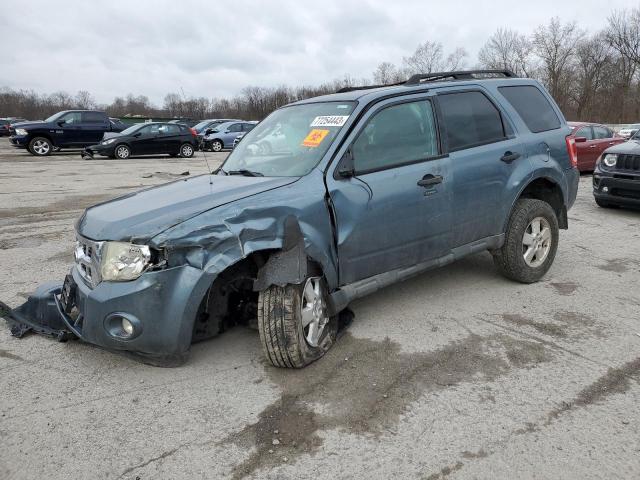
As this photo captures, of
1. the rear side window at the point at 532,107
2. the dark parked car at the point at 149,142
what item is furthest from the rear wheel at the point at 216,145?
the rear side window at the point at 532,107

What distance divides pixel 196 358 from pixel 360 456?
Result: 4.83 feet

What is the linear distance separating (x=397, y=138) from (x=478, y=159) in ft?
2.80

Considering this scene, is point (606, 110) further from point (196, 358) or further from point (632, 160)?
point (196, 358)

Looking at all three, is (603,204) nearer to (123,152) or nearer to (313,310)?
(313,310)

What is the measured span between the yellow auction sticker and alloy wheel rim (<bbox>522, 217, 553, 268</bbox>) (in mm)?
2237

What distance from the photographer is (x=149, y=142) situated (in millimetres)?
19828

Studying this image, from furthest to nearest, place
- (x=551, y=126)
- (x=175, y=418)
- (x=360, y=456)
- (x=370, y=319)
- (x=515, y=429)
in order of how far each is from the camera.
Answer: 1. (x=551, y=126)
2. (x=370, y=319)
3. (x=175, y=418)
4. (x=515, y=429)
5. (x=360, y=456)

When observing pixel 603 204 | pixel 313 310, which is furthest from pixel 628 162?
pixel 313 310

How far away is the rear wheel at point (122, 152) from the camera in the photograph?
1933 centimetres

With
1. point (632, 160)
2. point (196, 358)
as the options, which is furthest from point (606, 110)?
point (196, 358)

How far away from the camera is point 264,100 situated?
227 feet

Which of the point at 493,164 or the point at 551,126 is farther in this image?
the point at 551,126

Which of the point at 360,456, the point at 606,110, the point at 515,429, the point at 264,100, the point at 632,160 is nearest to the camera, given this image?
the point at 360,456

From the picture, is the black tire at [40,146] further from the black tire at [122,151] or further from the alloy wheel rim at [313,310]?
the alloy wheel rim at [313,310]
